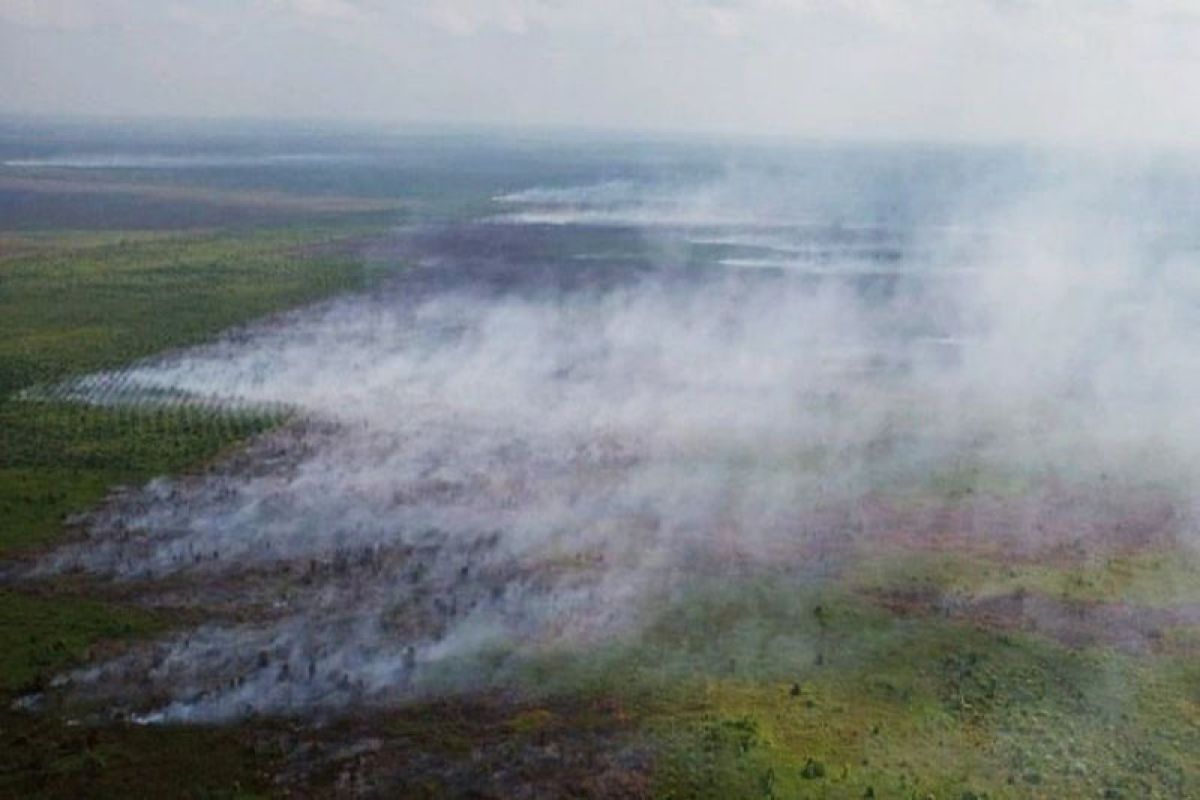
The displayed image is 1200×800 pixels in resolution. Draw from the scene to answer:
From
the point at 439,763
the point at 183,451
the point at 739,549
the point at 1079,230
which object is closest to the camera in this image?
the point at 439,763

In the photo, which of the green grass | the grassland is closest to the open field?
the grassland

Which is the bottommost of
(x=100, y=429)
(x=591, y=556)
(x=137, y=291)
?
(x=591, y=556)

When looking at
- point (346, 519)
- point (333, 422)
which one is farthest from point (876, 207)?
point (346, 519)

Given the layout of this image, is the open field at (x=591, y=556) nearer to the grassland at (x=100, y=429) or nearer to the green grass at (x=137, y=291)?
the grassland at (x=100, y=429)

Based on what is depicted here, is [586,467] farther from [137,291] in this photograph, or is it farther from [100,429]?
[137,291]

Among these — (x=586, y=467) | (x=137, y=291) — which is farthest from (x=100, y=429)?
(x=137, y=291)

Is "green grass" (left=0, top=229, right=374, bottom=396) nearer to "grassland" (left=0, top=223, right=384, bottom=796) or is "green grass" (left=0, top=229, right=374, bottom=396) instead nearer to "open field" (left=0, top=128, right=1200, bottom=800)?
"grassland" (left=0, top=223, right=384, bottom=796)

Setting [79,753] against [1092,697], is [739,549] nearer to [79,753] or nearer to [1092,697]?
[1092,697]

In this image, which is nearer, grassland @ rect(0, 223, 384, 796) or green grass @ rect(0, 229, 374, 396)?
grassland @ rect(0, 223, 384, 796)

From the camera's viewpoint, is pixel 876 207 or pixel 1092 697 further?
pixel 876 207
